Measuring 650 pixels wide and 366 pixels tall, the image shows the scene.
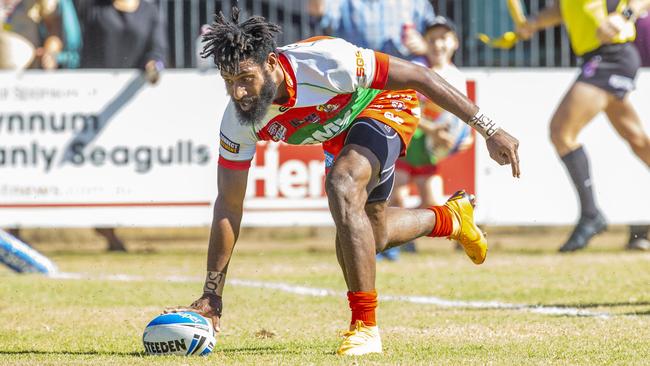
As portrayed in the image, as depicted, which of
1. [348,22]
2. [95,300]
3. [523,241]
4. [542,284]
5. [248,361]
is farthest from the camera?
[523,241]

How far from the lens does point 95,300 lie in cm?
878

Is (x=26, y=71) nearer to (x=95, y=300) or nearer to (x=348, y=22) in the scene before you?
(x=348, y=22)

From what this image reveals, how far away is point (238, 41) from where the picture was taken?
19.2 ft

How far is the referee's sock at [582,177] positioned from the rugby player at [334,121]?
5716 millimetres

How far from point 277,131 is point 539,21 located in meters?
6.50

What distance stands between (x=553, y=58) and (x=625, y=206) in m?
2.13

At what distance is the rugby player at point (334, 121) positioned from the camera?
5.95 meters

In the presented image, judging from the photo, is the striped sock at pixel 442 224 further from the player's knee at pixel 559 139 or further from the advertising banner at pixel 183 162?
the advertising banner at pixel 183 162

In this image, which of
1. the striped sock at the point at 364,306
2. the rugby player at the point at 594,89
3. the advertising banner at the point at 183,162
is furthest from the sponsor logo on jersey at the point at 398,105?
the advertising banner at the point at 183,162

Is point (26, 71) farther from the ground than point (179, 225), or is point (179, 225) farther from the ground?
point (26, 71)

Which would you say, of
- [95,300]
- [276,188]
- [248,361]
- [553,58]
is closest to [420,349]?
[248,361]

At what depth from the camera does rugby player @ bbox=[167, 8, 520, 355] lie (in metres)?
5.95

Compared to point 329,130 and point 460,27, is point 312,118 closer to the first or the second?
point 329,130

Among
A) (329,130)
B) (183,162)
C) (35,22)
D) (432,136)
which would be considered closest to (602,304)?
(329,130)
